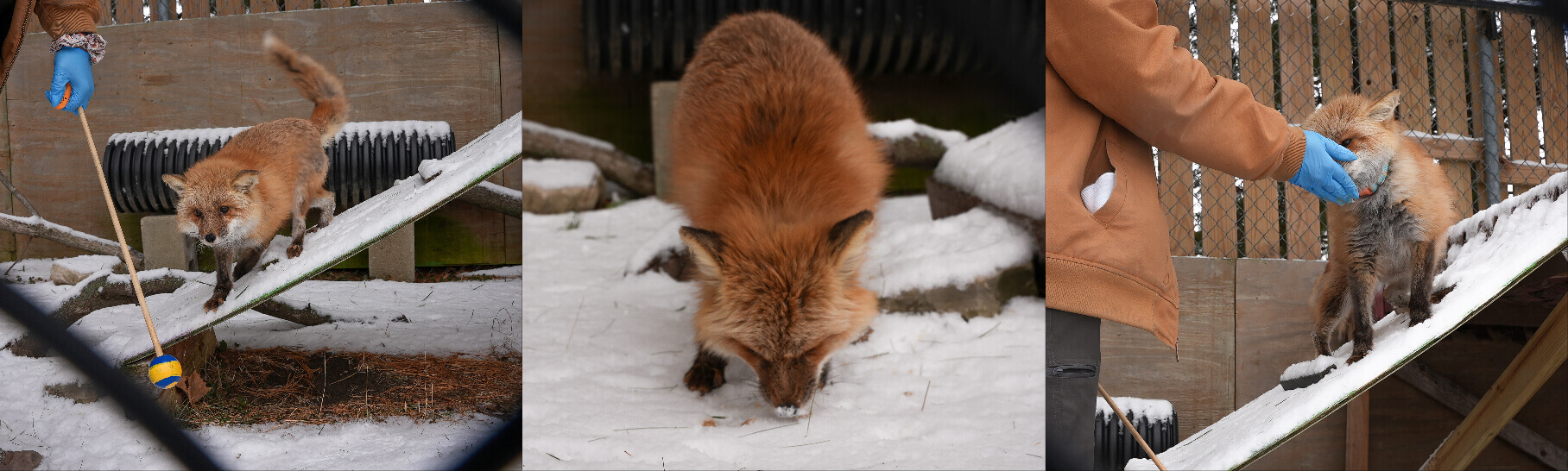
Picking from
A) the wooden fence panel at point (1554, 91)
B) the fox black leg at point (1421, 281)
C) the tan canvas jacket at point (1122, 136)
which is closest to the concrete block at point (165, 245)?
the tan canvas jacket at point (1122, 136)

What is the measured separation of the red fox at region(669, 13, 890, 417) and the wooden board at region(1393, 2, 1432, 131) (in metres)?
1.85

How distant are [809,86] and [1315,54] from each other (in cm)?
184

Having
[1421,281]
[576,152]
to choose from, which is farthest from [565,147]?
[1421,281]

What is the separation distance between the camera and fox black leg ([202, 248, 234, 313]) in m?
1.59

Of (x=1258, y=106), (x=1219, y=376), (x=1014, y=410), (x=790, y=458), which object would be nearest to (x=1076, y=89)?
(x=1258, y=106)

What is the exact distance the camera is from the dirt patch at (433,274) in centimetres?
170

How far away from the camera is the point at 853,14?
102cm

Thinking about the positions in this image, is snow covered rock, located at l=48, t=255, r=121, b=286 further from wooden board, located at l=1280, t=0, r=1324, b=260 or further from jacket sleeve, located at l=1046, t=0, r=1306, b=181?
wooden board, located at l=1280, t=0, r=1324, b=260

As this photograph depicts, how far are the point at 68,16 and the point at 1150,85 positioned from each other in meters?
2.39

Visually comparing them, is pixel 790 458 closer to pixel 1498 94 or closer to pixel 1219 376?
pixel 1219 376

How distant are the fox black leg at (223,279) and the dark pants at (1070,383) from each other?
1770 millimetres

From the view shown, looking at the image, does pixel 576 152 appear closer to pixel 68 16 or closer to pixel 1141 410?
pixel 68 16

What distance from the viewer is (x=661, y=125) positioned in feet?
3.69

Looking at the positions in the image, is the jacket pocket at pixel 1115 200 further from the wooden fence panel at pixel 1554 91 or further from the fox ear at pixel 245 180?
the wooden fence panel at pixel 1554 91
